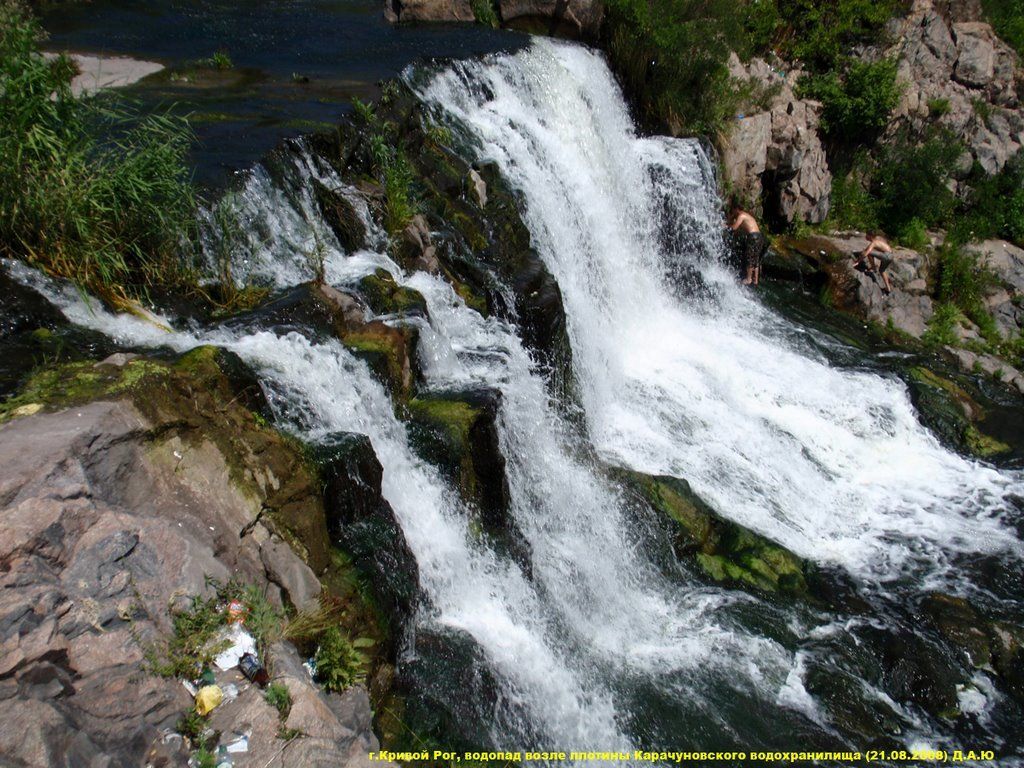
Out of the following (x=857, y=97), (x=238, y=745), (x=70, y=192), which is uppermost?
(x=857, y=97)

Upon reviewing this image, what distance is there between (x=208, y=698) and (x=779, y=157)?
11.9 metres

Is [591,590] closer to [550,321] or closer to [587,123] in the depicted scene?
[550,321]

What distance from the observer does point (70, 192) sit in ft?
16.6

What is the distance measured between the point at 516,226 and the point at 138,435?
215 inches

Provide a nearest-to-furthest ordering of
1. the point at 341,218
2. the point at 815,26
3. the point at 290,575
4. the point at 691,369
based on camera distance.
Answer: the point at 290,575 < the point at 341,218 < the point at 691,369 < the point at 815,26

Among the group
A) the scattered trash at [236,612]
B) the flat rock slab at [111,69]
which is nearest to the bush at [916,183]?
the flat rock slab at [111,69]

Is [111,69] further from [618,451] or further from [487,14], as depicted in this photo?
[618,451]

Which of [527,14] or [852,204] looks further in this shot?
[527,14]

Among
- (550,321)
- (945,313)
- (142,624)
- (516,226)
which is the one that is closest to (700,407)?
(550,321)

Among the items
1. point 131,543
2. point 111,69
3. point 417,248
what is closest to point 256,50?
point 111,69

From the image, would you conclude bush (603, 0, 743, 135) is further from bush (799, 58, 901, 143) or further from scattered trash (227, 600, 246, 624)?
scattered trash (227, 600, 246, 624)

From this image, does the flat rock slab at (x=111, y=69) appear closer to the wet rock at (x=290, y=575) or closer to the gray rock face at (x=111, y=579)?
the gray rock face at (x=111, y=579)

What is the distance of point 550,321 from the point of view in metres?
7.47

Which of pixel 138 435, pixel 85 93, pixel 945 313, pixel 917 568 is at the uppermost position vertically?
pixel 85 93
